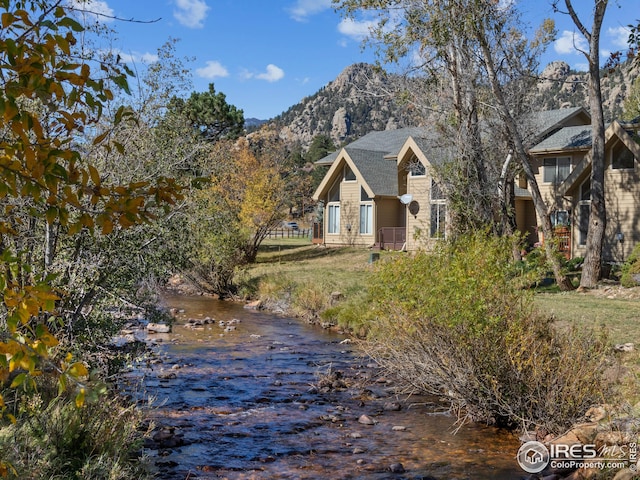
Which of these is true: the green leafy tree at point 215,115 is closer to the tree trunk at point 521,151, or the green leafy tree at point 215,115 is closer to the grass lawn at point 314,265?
the grass lawn at point 314,265

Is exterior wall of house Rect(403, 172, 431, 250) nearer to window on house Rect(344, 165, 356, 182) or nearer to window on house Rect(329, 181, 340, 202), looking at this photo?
window on house Rect(344, 165, 356, 182)

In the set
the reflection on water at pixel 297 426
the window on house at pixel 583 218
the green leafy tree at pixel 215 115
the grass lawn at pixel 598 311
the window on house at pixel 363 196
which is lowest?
the reflection on water at pixel 297 426

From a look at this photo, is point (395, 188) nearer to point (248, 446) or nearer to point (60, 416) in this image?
point (248, 446)

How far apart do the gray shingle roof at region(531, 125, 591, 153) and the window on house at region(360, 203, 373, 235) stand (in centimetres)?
922

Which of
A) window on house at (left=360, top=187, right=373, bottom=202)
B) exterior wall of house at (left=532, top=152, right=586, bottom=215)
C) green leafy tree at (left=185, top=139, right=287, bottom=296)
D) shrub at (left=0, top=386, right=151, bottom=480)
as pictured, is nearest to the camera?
shrub at (left=0, top=386, right=151, bottom=480)

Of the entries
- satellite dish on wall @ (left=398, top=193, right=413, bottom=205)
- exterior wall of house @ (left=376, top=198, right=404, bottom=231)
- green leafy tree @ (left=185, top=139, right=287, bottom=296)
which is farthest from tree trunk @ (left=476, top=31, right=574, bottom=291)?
exterior wall of house @ (left=376, top=198, right=404, bottom=231)

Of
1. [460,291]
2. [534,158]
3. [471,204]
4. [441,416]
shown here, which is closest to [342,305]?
[471,204]

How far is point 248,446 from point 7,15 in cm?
681

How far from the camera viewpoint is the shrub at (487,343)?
803cm

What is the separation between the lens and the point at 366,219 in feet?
113

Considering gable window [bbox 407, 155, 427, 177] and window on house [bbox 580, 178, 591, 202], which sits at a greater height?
gable window [bbox 407, 155, 427, 177]

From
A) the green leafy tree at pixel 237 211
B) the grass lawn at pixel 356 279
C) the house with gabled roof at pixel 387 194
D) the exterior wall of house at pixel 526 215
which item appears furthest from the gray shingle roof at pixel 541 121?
the green leafy tree at pixel 237 211

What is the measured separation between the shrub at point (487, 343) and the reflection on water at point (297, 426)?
21.9 inches

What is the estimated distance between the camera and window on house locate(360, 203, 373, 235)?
3428cm
